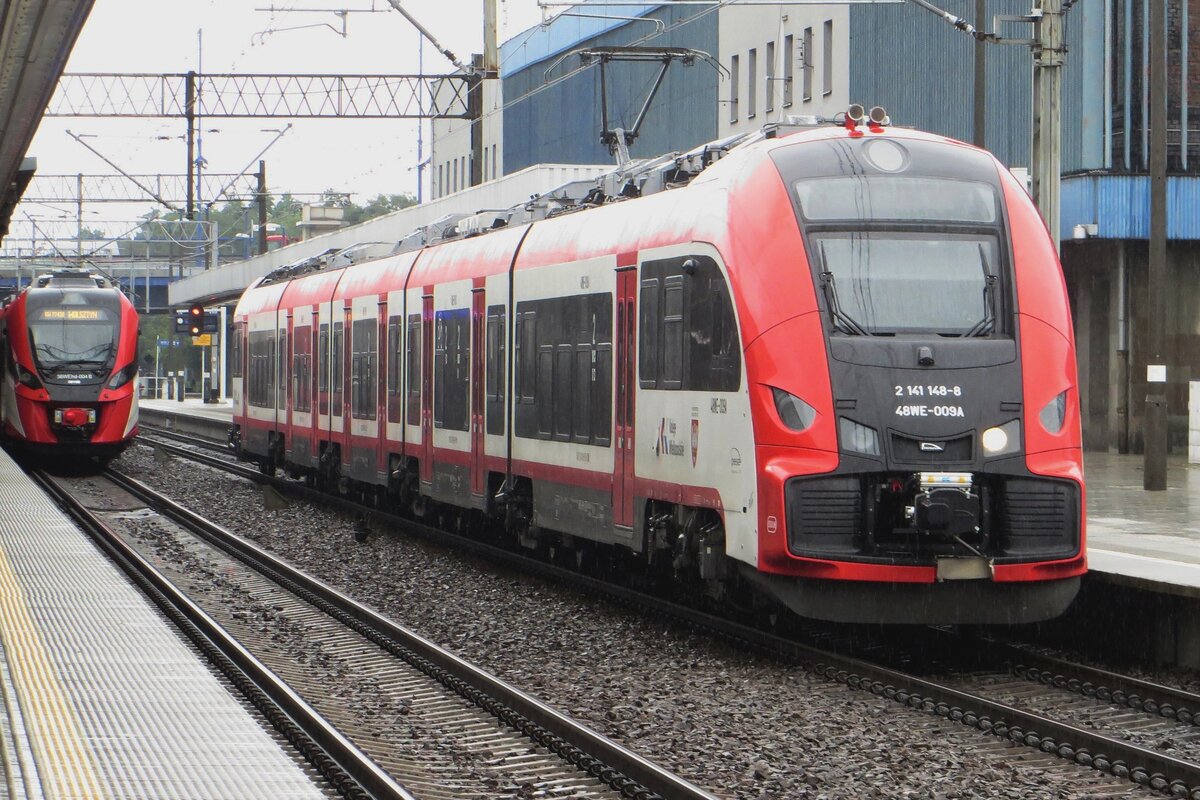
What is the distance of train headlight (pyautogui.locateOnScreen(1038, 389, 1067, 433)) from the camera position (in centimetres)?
1141

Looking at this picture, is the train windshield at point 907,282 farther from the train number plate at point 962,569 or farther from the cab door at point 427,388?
the cab door at point 427,388

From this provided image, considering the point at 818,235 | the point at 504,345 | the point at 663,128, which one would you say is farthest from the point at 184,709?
the point at 663,128

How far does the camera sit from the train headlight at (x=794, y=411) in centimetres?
1105

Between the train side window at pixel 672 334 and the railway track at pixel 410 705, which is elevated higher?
the train side window at pixel 672 334

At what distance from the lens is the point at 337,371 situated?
24.4 m

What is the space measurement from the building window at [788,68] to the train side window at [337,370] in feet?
72.3

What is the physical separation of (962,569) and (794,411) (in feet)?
4.54

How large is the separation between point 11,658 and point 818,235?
539 centimetres

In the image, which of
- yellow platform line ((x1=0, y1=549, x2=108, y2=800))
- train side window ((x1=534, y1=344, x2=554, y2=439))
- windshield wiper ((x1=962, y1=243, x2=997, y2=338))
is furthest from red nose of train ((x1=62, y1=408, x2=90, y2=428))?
windshield wiper ((x1=962, y1=243, x2=997, y2=338))

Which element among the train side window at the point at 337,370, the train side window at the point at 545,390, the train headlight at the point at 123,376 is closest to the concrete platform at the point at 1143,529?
the train side window at the point at 545,390

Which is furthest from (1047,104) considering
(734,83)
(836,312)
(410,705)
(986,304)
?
(734,83)

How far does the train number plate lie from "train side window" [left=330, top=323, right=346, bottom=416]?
14.1 metres

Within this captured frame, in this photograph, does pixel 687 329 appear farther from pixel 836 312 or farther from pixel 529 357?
pixel 529 357

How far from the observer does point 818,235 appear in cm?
1152
